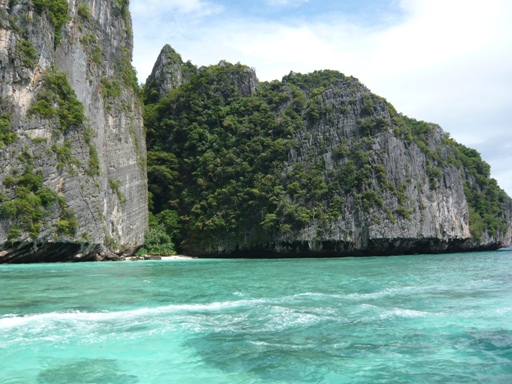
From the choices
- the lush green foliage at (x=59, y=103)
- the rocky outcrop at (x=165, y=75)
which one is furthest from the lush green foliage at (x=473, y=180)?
the lush green foliage at (x=59, y=103)

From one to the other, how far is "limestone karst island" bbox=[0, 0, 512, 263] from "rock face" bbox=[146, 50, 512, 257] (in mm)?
134

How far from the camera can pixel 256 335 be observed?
770cm

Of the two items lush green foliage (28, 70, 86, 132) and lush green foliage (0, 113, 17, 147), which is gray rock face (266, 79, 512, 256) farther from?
lush green foliage (0, 113, 17, 147)

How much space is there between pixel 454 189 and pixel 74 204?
118ft

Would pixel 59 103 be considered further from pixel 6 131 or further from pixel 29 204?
pixel 29 204

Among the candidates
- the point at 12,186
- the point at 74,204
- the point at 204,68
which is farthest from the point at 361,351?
the point at 204,68

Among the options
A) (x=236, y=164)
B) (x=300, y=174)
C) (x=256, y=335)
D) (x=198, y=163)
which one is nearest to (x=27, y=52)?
(x=198, y=163)

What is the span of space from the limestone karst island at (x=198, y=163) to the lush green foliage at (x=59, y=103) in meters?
0.09

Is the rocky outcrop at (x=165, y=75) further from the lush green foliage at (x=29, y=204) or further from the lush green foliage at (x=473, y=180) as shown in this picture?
the lush green foliage at (x=29, y=204)

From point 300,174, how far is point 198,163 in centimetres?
1049

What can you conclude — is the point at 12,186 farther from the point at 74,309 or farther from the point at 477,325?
the point at 477,325

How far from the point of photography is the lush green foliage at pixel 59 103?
1046 inches

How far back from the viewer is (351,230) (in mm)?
37594

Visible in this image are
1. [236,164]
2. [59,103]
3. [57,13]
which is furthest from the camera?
[236,164]
